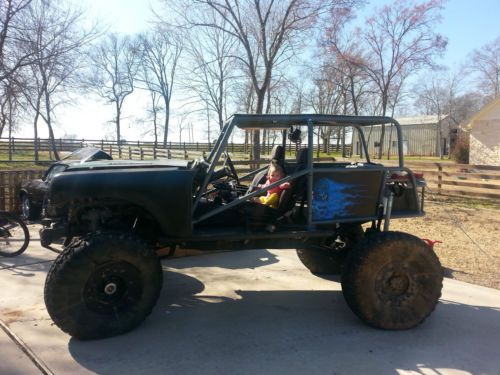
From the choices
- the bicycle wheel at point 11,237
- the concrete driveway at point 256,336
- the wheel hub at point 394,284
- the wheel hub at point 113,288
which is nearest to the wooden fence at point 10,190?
the bicycle wheel at point 11,237

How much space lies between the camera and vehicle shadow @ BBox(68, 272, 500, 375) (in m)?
3.29

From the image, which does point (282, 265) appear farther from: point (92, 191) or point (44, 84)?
point (44, 84)

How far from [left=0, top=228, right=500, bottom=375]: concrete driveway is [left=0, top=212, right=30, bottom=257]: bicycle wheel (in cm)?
122

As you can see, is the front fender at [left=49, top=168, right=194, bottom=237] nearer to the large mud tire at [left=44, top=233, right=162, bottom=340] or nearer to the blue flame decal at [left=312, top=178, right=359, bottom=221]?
the large mud tire at [left=44, top=233, right=162, bottom=340]

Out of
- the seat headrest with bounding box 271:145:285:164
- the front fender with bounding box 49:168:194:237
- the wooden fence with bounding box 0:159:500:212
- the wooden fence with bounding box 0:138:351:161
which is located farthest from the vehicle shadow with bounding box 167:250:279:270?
the wooden fence with bounding box 0:138:351:161

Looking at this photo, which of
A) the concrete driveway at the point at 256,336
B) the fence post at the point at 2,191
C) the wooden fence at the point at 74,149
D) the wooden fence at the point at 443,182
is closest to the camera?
the concrete driveway at the point at 256,336

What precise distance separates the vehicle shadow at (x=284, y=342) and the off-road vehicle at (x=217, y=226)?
209 millimetres

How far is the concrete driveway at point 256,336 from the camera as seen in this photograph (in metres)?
3.29

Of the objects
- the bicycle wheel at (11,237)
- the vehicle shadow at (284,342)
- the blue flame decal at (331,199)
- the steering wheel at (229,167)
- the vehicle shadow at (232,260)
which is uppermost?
the steering wheel at (229,167)

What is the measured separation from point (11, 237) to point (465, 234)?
7.66 meters

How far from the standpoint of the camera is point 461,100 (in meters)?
51.8

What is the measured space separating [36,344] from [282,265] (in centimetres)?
331

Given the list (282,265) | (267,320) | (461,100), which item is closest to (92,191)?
(267,320)

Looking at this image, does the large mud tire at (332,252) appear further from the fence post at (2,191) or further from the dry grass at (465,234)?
the fence post at (2,191)
